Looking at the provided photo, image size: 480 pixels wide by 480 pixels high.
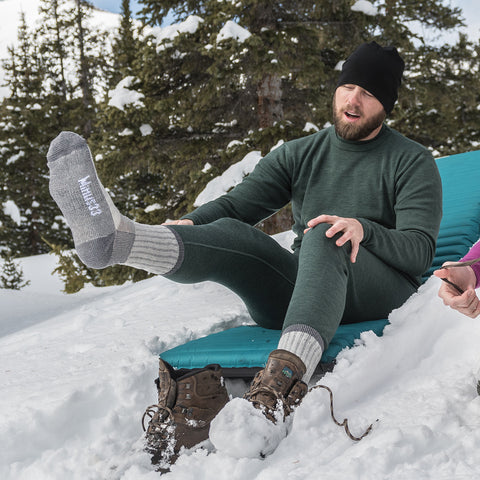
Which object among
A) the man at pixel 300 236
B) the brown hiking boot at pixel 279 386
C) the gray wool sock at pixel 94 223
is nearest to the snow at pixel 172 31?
the man at pixel 300 236

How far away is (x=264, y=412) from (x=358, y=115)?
1.37 m

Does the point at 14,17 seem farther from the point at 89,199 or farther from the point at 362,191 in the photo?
the point at 89,199

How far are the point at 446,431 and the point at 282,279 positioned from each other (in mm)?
834

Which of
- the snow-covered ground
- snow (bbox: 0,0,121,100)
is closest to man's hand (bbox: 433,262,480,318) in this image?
the snow-covered ground

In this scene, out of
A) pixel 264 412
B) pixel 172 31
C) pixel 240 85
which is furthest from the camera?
pixel 240 85

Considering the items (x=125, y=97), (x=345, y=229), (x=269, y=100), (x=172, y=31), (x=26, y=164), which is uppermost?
(x=345, y=229)

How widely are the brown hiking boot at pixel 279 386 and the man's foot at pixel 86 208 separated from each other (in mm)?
569

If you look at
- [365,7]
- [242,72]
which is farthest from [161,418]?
[365,7]

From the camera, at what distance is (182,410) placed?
1590 mm

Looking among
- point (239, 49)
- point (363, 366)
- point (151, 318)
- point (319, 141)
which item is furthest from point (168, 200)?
point (363, 366)

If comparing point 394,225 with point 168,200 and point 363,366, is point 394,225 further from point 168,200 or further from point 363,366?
point 168,200

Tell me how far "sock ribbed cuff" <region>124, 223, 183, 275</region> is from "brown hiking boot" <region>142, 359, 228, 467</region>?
1.04 feet

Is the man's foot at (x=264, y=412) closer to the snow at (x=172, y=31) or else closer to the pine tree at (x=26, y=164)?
the snow at (x=172, y=31)

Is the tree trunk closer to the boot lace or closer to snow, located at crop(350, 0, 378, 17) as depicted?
snow, located at crop(350, 0, 378, 17)
